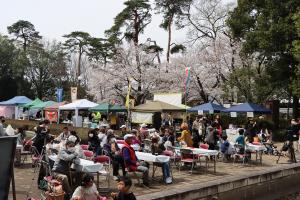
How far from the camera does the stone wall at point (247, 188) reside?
8.36 meters

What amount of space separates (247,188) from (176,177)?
6.89 ft

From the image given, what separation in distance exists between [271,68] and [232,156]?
12598 millimetres

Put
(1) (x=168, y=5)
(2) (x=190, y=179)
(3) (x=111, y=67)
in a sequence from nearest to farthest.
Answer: (2) (x=190, y=179), (1) (x=168, y=5), (3) (x=111, y=67)

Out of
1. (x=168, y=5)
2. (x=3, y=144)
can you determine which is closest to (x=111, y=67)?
(x=168, y=5)

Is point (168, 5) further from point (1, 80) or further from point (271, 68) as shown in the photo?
point (1, 80)

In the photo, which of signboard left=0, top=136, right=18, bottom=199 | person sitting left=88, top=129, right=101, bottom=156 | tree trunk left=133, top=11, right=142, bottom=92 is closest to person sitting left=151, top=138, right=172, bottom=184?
person sitting left=88, top=129, right=101, bottom=156

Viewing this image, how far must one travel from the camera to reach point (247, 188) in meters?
10.6

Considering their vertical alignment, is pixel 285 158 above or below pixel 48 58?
below

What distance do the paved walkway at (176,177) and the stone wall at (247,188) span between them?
818 mm

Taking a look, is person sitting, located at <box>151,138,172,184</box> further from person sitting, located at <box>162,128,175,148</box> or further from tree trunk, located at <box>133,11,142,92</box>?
tree trunk, located at <box>133,11,142,92</box>

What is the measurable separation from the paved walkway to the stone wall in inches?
32.2

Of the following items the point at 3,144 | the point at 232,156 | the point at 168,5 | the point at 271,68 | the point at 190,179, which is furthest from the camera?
the point at 168,5

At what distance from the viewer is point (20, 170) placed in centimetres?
1234

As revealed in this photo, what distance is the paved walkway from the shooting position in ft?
32.0
